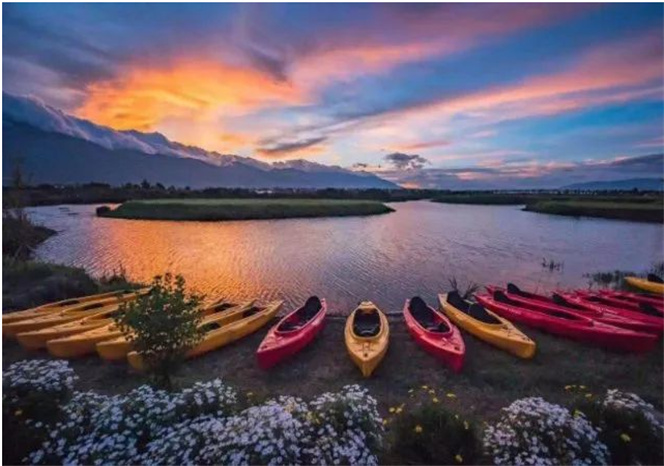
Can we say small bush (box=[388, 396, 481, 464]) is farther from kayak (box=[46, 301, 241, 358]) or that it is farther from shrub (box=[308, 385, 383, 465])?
kayak (box=[46, 301, 241, 358])

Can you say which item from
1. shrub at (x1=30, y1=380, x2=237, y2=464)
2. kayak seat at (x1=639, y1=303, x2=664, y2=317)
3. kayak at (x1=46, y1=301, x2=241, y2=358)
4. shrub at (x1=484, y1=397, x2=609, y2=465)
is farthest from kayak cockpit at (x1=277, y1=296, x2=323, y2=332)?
kayak seat at (x1=639, y1=303, x2=664, y2=317)

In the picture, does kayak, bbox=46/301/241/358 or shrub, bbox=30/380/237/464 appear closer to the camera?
shrub, bbox=30/380/237/464

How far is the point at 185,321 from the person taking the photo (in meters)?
7.94

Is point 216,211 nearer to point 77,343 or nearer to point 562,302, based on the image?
point 77,343

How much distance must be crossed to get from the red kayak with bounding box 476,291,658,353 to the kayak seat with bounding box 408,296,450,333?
2931 mm

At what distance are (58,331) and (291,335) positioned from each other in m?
6.53

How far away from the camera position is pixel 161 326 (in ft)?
25.1

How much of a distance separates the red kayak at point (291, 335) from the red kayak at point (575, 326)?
6.83 m

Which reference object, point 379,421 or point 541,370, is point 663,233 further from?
point 379,421

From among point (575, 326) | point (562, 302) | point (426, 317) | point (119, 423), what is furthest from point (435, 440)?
point (562, 302)

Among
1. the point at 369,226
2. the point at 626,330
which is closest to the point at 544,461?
the point at 626,330

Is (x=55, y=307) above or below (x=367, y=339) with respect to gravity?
below

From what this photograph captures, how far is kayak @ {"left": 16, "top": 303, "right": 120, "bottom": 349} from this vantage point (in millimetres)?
11250

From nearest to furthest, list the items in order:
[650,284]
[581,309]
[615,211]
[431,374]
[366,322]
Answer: [431,374] → [366,322] → [581,309] → [650,284] → [615,211]
